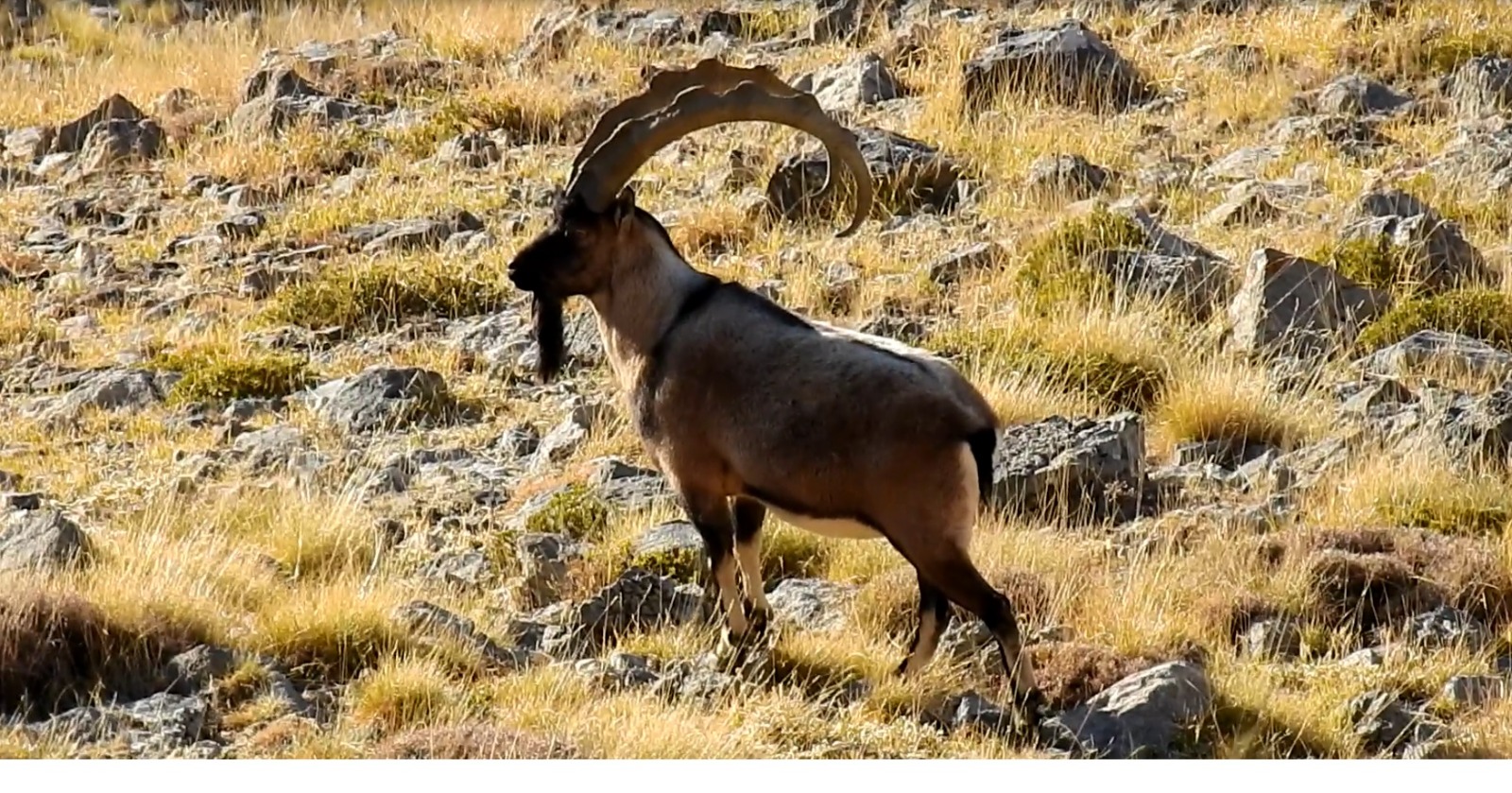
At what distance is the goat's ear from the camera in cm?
884

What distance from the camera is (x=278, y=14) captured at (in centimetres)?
2164

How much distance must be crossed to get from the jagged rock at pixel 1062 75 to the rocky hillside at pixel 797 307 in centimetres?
4

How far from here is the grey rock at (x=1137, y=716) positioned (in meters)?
7.84

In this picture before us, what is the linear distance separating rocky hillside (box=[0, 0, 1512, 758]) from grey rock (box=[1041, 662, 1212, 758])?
0.05ft

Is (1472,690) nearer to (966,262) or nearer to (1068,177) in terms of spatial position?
(966,262)

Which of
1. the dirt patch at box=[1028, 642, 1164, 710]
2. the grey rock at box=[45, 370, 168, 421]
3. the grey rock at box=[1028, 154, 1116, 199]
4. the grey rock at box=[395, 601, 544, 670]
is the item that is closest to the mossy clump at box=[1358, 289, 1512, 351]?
the grey rock at box=[1028, 154, 1116, 199]

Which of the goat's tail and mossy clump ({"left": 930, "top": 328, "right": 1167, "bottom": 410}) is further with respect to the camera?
mossy clump ({"left": 930, "top": 328, "right": 1167, "bottom": 410})

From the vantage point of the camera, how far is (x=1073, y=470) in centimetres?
1020

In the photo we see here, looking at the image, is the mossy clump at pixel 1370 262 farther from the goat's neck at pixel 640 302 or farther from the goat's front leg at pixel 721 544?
the goat's front leg at pixel 721 544

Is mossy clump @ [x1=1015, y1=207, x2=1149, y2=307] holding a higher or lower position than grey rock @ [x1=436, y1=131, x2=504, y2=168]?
higher

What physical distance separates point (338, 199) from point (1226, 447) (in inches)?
279

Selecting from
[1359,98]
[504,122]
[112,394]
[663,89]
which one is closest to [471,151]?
[504,122]

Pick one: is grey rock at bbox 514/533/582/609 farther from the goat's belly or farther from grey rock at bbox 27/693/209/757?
grey rock at bbox 27/693/209/757
